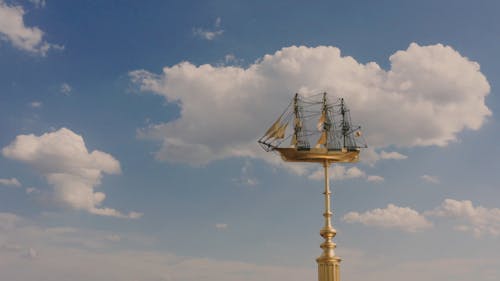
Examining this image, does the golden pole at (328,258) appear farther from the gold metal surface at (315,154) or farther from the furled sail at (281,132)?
the furled sail at (281,132)

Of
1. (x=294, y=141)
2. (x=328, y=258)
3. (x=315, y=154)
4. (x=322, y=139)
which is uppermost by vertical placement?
(x=322, y=139)

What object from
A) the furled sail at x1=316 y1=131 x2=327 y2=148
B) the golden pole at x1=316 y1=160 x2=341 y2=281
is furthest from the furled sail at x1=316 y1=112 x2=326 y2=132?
the golden pole at x1=316 y1=160 x2=341 y2=281

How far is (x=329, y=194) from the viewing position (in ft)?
137

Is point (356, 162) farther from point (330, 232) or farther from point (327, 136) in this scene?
point (330, 232)

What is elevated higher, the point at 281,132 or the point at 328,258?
the point at 281,132

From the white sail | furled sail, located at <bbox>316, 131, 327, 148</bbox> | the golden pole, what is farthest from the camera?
furled sail, located at <bbox>316, 131, 327, 148</bbox>

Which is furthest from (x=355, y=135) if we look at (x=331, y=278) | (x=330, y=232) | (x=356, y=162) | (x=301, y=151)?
(x=331, y=278)

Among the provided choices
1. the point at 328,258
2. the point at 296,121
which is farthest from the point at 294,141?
the point at 328,258

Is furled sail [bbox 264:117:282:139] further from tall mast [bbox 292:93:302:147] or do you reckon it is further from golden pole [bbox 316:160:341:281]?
golden pole [bbox 316:160:341:281]

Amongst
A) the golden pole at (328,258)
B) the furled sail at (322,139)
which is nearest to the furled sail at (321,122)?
the furled sail at (322,139)

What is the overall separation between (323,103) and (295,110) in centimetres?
244

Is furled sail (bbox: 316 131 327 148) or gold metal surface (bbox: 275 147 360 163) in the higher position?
furled sail (bbox: 316 131 327 148)

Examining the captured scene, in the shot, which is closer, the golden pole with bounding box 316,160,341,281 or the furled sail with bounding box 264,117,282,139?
the golden pole with bounding box 316,160,341,281

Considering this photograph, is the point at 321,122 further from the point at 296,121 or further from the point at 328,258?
the point at 328,258
